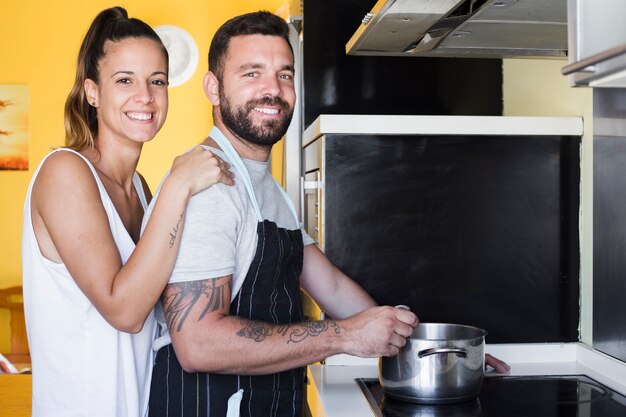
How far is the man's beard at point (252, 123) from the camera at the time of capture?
4.72ft

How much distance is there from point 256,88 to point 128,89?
0.31m

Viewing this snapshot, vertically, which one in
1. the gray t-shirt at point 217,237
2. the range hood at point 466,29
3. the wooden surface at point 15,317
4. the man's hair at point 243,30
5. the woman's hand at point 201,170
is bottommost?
the wooden surface at point 15,317

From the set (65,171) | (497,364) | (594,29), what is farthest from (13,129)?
(594,29)

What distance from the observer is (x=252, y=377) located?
138 cm

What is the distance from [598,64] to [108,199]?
929 millimetres

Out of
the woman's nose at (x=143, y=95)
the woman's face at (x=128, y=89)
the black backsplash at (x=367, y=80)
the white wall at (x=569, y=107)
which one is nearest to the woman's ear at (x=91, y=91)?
the woman's face at (x=128, y=89)

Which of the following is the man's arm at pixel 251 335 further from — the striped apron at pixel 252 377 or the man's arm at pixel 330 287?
the man's arm at pixel 330 287

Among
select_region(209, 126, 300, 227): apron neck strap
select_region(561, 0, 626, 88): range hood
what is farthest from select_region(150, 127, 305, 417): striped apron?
select_region(561, 0, 626, 88): range hood

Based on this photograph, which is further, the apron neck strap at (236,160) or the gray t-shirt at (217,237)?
the apron neck strap at (236,160)

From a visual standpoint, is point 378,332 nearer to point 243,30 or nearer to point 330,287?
point 330,287

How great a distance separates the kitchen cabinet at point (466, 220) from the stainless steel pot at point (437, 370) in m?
0.43

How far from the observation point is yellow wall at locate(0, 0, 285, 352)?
460cm

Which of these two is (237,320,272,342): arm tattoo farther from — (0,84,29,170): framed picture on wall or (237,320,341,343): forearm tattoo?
(0,84,29,170): framed picture on wall

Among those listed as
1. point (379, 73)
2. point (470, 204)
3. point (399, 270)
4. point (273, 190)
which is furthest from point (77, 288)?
point (379, 73)
